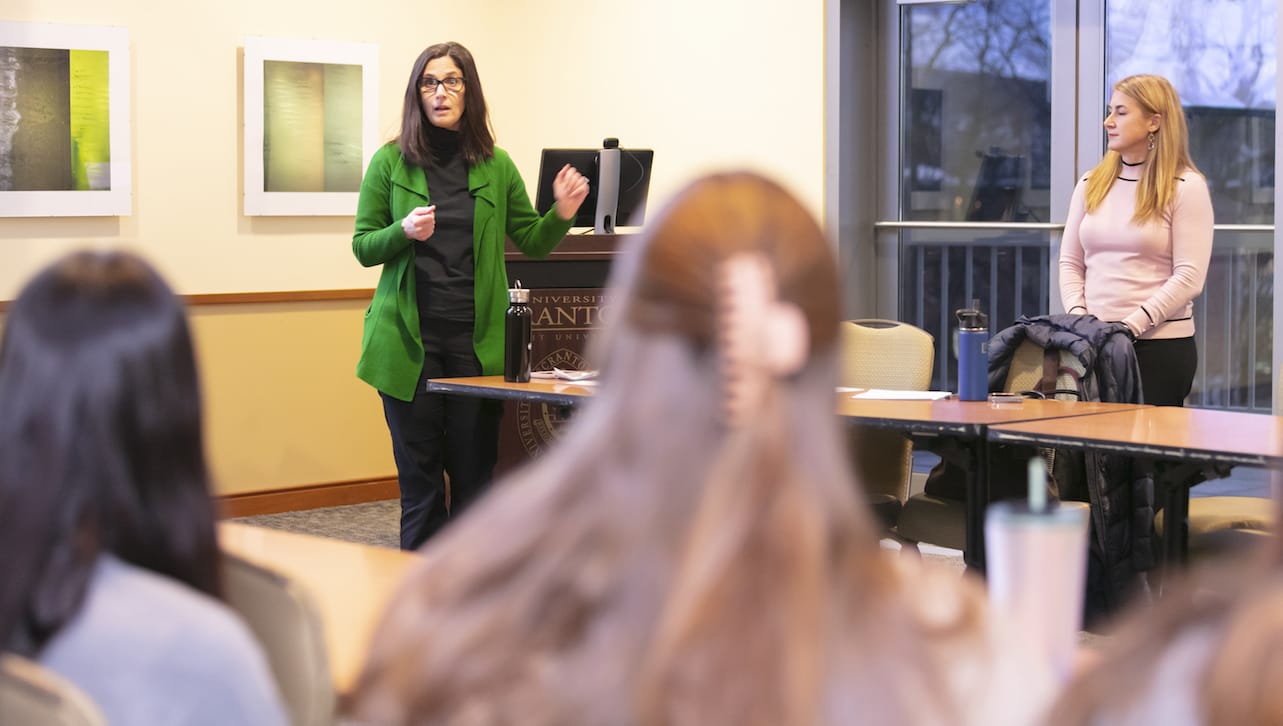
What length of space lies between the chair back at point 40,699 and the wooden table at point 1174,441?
2493 millimetres

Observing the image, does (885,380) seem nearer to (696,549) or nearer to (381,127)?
(381,127)

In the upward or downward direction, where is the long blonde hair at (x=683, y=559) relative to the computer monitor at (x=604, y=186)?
downward

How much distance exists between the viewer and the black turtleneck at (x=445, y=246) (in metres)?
4.40

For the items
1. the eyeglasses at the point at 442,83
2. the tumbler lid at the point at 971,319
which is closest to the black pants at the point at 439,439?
the eyeglasses at the point at 442,83

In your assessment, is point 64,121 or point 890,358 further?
point 64,121

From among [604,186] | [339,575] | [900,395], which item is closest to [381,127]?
[604,186]

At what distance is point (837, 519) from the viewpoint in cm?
96

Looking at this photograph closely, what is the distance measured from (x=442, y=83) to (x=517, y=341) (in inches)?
31.3

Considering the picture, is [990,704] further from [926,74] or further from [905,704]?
[926,74]

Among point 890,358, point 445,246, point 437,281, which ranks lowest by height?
point 890,358

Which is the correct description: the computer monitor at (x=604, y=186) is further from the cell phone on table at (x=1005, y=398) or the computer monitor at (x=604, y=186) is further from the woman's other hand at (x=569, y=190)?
the cell phone on table at (x=1005, y=398)

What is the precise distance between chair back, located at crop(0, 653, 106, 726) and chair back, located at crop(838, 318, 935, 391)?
3.38m

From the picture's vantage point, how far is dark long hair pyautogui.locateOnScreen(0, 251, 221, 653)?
126 centimetres

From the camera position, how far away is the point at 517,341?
440 cm
